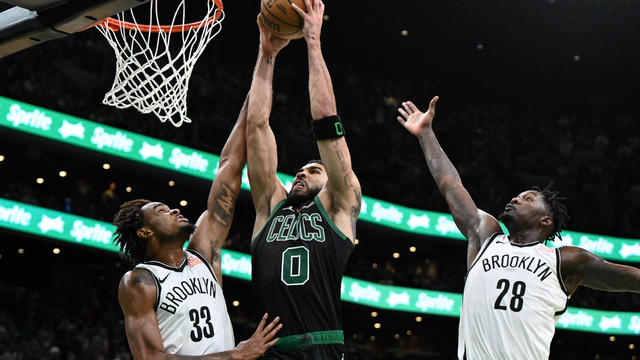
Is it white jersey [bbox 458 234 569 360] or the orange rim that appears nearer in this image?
white jersey [bbox 458 234 569 360]

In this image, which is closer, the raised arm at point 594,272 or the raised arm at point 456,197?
the raised arm at point 594,272

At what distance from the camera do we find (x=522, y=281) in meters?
4.73

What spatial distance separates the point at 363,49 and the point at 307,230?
19322mm

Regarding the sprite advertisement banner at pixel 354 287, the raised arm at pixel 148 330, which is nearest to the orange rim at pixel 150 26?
the raised arm at pixel 148 330

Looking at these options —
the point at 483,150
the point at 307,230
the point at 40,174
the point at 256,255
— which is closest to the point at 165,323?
the point at 256,255

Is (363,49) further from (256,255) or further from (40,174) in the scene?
(256,255)

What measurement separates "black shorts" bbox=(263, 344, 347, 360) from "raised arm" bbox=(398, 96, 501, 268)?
1.25m

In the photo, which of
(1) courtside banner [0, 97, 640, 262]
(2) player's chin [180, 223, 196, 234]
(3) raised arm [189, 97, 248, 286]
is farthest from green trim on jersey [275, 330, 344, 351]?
(1) courtside banner [0, 97, 640, 262]

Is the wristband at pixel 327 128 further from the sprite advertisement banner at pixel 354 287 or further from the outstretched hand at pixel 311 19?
the sprite advertisement banner at pixel 354 287

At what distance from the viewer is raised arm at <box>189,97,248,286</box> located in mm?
4832

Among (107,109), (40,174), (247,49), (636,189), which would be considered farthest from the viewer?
(247,49)

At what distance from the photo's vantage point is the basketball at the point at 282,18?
4766 millimetres

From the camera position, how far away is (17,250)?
17.4m

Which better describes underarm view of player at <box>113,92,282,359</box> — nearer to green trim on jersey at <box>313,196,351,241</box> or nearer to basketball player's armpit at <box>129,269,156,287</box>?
basketball player's armpit at <box>129,269,156,287</box>
